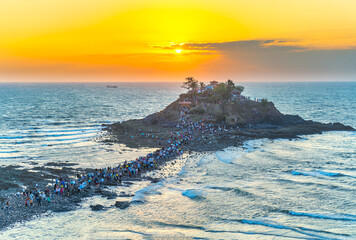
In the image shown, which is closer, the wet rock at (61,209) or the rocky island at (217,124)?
the wet rock at (61,209)

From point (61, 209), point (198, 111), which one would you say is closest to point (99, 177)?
point (61, 209)

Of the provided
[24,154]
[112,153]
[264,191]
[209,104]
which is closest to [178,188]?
[264,191]

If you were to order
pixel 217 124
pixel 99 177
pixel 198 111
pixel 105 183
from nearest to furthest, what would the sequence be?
pixel 105 183 → pixel 99 177 → pixel 217 124 → pixel 198 111

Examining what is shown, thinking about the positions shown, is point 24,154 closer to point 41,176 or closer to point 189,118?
point 41,176

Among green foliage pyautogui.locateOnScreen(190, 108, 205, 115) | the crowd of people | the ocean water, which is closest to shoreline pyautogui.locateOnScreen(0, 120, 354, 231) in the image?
the crowd of people

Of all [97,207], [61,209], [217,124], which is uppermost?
[217,124]

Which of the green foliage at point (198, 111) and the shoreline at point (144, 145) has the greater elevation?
the green foliage at point (198, 111)

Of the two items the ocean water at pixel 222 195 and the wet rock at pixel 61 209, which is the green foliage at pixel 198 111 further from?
the wet rock at pixel 61 209

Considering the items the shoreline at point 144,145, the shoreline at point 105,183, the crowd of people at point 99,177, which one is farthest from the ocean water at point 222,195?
the crowd of people at point 99,177

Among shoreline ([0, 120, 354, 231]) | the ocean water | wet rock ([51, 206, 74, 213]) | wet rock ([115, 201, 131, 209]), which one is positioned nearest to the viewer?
the ocean water

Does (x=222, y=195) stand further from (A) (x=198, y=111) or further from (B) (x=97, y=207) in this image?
(A) (x=198, y=111)

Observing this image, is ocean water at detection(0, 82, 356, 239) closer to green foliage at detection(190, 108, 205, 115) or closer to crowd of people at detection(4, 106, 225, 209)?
crowd of people at detection(4, 106, 225, 209)
